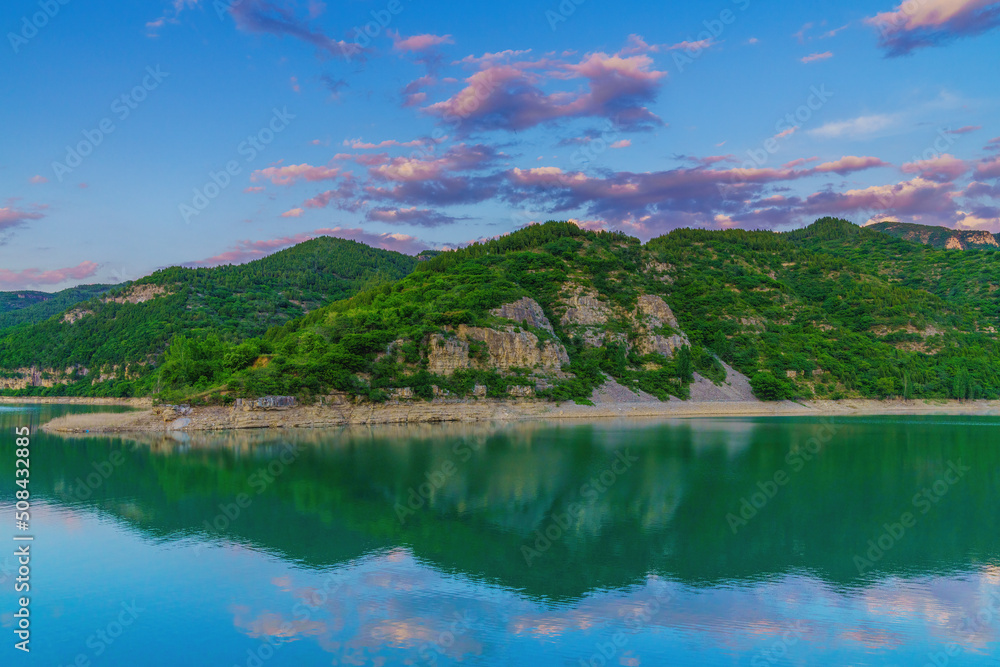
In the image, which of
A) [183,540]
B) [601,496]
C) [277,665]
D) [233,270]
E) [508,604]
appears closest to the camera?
[277,665]

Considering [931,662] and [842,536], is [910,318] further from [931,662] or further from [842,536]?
[931,662]

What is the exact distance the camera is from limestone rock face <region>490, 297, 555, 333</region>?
80.8 meters

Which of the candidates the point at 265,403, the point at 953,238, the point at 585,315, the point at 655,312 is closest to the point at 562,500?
the point at 265,403

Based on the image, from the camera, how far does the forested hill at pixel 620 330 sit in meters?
65.9

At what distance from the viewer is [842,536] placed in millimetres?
20703

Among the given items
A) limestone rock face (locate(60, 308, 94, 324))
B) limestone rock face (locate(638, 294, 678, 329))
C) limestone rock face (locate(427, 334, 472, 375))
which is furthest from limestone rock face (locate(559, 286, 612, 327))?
limestone rock face (locate(60, 308, 94, 324))

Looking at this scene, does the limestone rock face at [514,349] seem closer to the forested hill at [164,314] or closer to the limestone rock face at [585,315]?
the limestone rock face at [585,315]

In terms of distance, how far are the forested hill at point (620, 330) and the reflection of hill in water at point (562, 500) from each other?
17.6 metres

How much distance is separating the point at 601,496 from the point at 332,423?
38671 millimetres

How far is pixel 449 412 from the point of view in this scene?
6619 cm

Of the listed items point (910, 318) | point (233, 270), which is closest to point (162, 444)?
point (910, 318)

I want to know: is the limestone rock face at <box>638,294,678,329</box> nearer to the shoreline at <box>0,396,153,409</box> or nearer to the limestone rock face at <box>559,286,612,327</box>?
the limestone rock face at <box>559,286,612,327</box>

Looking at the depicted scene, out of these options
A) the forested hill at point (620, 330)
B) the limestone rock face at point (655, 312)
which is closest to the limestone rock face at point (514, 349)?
the forested hill at point (620, 330)

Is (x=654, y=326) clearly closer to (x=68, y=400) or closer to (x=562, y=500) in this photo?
(x=562, y=500)
